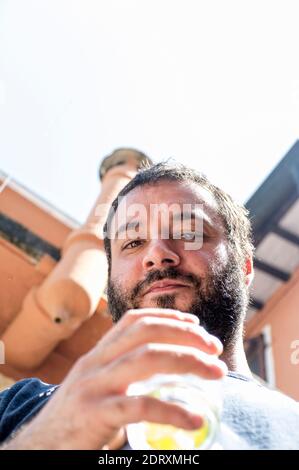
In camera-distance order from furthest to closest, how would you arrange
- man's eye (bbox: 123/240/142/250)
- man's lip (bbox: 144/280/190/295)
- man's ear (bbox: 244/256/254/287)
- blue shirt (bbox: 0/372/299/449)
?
man's ear (bbox: 244/256/254/287) → man's eye (bbox: 123/240/142/250) → man's lip (bbox: 144/280/190/295) → blue shirt (bbox: 0/372/299/449)

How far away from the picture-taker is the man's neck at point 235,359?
1365 millimetres

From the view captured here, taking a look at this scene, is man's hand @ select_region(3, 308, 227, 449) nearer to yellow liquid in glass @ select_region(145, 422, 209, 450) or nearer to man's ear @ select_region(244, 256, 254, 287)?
yellow liquid in glass @ select_region(145, 422, 209, 450)

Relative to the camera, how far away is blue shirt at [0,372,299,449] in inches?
33.6

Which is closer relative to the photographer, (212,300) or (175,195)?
(212,300)

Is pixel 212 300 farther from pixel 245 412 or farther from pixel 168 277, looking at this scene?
pixel 245 412

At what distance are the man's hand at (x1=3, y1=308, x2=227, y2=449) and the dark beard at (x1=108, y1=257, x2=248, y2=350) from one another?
64cm

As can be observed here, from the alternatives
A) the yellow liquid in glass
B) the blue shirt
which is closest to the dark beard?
the blue shirt

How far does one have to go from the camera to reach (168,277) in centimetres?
130

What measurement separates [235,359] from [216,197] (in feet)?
1.78

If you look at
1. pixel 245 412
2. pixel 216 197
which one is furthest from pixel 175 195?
pixel 245 412

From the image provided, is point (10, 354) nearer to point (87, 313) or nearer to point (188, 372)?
point (87, 313)

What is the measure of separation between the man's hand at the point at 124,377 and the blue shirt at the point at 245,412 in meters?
0.30
